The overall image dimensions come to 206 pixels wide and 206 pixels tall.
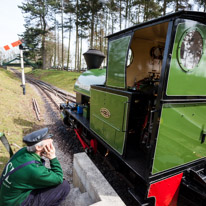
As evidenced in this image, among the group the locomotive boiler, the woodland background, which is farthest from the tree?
the locomotive boiler

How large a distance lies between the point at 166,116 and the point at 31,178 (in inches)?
80.1

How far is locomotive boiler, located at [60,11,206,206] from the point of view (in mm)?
2045

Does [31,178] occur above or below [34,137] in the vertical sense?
below

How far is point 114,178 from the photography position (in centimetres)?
387

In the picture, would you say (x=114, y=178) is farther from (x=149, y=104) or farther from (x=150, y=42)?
(x=150, y=42)

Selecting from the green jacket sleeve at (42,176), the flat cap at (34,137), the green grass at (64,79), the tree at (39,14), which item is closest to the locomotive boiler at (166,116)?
the green jacket sleeve at (42,176)

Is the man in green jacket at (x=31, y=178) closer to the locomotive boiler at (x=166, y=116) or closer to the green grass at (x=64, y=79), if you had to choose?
the locomotive boiler at (x=166, y=116)

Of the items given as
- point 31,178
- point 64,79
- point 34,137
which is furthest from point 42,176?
point 64,79

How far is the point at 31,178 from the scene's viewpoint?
1991 mm

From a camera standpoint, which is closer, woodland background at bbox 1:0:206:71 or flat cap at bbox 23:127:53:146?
flat cap at bbox 23:127:53:146

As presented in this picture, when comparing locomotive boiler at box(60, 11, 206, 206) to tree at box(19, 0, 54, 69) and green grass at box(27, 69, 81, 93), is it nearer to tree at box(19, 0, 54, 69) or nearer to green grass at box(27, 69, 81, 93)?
green grass at box(27, 69, 81, 93)

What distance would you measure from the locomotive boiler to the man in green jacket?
4.18 feet

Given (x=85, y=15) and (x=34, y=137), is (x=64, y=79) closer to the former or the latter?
(x=85, y=15)

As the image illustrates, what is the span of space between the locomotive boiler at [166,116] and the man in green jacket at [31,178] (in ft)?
4.18
